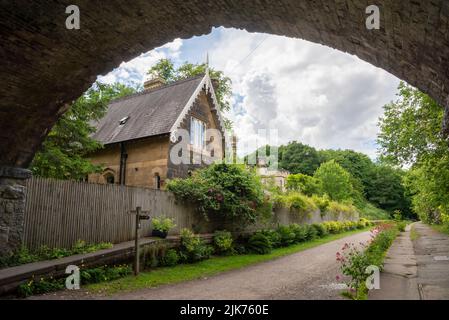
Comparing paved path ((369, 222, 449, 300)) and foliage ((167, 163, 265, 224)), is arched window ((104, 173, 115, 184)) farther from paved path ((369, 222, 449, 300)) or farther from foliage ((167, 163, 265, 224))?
paved path ((369, 222, 449, 300))

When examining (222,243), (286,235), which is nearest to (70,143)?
(222,243)

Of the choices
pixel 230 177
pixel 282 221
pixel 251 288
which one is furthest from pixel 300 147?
pixel 251 288

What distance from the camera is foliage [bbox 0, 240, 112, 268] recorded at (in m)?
7.95

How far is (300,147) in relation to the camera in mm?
77750

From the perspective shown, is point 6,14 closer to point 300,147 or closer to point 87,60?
point 87,60

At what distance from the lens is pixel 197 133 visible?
21.1m

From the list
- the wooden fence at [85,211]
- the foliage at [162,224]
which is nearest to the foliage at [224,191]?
the wooden fence at [85,211]

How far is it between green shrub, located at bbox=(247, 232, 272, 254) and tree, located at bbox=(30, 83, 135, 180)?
24.9 ft

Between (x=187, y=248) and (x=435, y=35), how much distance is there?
9.91 m

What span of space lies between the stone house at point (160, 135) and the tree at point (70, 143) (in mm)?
5510

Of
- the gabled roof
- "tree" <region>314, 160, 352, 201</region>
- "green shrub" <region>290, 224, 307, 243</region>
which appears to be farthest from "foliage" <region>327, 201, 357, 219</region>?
Answer: the gabled roof

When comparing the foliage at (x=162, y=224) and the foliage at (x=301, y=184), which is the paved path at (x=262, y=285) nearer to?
the foliage at (x=162, y=224)
